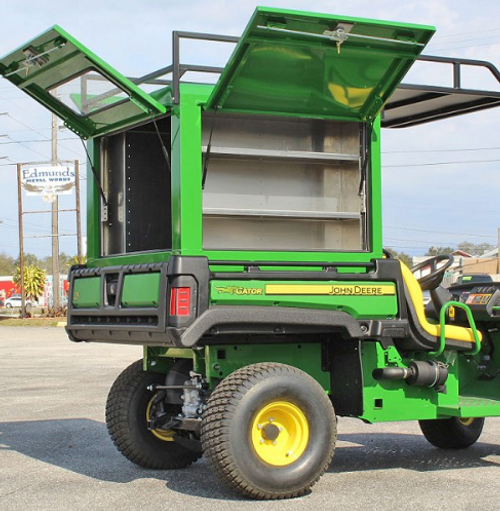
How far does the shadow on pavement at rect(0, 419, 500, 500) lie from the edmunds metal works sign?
121 ft

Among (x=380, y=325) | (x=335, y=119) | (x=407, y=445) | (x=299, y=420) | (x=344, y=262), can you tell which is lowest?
(x=407, y=445)

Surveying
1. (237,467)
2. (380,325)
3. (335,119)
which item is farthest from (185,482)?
(335,119)

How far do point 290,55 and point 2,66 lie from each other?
226 centimetres

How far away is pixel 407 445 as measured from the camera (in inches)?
350

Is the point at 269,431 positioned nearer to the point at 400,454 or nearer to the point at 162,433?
the point at 162,433

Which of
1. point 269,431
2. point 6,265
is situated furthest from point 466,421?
point 6,265

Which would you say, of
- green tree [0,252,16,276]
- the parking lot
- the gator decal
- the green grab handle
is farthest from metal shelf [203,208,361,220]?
green tree [0,252,16,276]

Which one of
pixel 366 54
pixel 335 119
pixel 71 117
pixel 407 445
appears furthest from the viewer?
pixel 407 445

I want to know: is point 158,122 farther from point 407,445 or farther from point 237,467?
point 407,445

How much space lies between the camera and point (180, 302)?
6359mm

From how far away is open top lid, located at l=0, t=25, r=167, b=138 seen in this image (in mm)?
6684

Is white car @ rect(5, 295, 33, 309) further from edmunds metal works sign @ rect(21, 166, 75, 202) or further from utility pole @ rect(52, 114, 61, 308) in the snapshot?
utility pole @ rect(52, 114, 61, 308)

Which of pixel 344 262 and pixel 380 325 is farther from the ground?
pixel 344 262

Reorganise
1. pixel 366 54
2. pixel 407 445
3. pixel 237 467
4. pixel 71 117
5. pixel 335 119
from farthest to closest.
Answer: pixel 407 445, pixel 71 117, pixel 335 119, pixel 366 54, pixel 237 467
